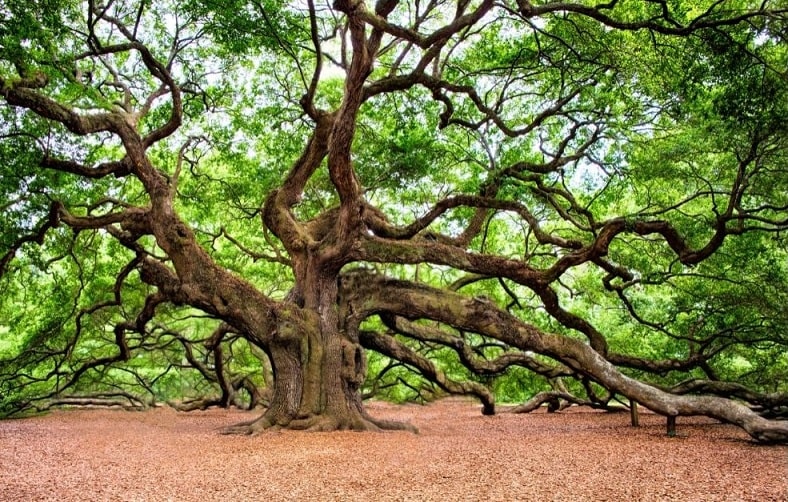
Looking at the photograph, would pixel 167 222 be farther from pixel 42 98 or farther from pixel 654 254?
pixel 654 254

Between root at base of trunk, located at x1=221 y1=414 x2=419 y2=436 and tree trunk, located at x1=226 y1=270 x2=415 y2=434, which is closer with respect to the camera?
root at base of trunk, located at x1=221 y1=414 x2=419 y2=436

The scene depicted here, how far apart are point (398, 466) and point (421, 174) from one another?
6.31m

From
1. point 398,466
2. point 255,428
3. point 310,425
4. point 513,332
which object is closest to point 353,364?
point 310,425

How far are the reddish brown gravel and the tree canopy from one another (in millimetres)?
1057

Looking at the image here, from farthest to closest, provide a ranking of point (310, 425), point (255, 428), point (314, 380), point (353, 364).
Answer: point (353, 364) → point (314, 380) → point (310, 425) → point (255, 428)

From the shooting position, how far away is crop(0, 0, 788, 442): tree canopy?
247 inches

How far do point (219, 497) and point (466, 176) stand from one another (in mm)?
9533

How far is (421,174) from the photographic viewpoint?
9.98 meters

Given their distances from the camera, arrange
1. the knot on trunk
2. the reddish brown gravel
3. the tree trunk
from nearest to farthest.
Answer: the reddish brown gravel, the tree trunk, the knot on trunk

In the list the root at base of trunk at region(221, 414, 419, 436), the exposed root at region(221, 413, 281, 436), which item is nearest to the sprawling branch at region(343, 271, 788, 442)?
the root at base of trunk at region(221, 414, 419, 436)

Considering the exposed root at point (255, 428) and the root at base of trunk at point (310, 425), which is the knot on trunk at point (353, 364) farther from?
the exposed root at point (255, 428)

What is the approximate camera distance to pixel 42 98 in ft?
20.8

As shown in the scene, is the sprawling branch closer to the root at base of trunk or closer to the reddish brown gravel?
the reddish brown gravel

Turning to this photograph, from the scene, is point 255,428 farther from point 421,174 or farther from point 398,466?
point 421,174
